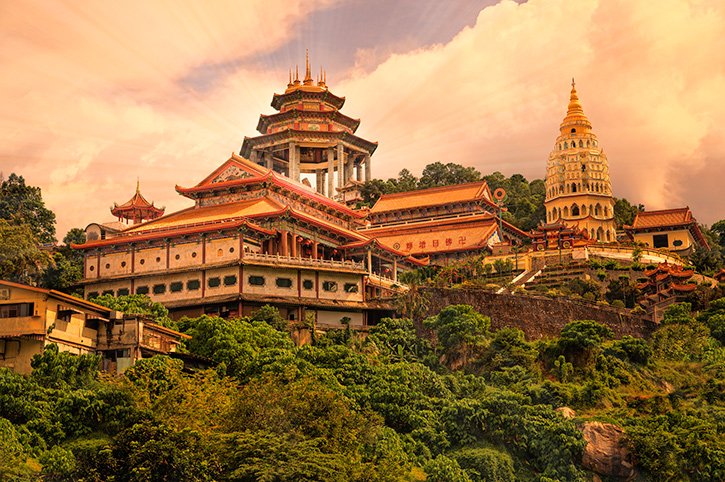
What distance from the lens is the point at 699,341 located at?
73.3m

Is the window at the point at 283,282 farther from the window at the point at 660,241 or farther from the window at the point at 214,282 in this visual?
the window at the point at 660,241

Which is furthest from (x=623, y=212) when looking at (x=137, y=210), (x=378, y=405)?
(x=378, y=405)

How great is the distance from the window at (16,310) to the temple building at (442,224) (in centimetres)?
4647

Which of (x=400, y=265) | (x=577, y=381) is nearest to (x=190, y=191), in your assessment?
(x=400, y=265)

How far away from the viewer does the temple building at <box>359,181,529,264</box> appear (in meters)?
99.3

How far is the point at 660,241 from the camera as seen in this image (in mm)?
109125

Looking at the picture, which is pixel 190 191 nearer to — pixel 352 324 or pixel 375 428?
pixel 352 324

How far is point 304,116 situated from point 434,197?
61.4 feet

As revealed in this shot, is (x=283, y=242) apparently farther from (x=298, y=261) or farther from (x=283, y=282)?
(x=283, y=282)

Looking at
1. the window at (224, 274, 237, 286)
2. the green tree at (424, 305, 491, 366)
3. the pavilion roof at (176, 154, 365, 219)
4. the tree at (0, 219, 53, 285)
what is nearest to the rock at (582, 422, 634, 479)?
the green tree at (424, 305, 491, 366)

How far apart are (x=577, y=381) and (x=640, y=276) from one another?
24.8 meters

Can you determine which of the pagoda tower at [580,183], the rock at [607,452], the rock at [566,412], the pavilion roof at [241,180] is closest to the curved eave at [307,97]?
the pagoda tower at [580,183]

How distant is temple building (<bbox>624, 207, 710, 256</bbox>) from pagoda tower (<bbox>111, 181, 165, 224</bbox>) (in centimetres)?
4189

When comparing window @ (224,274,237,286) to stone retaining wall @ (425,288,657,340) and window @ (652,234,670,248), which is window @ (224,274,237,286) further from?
window @ (652,234,670,248)
